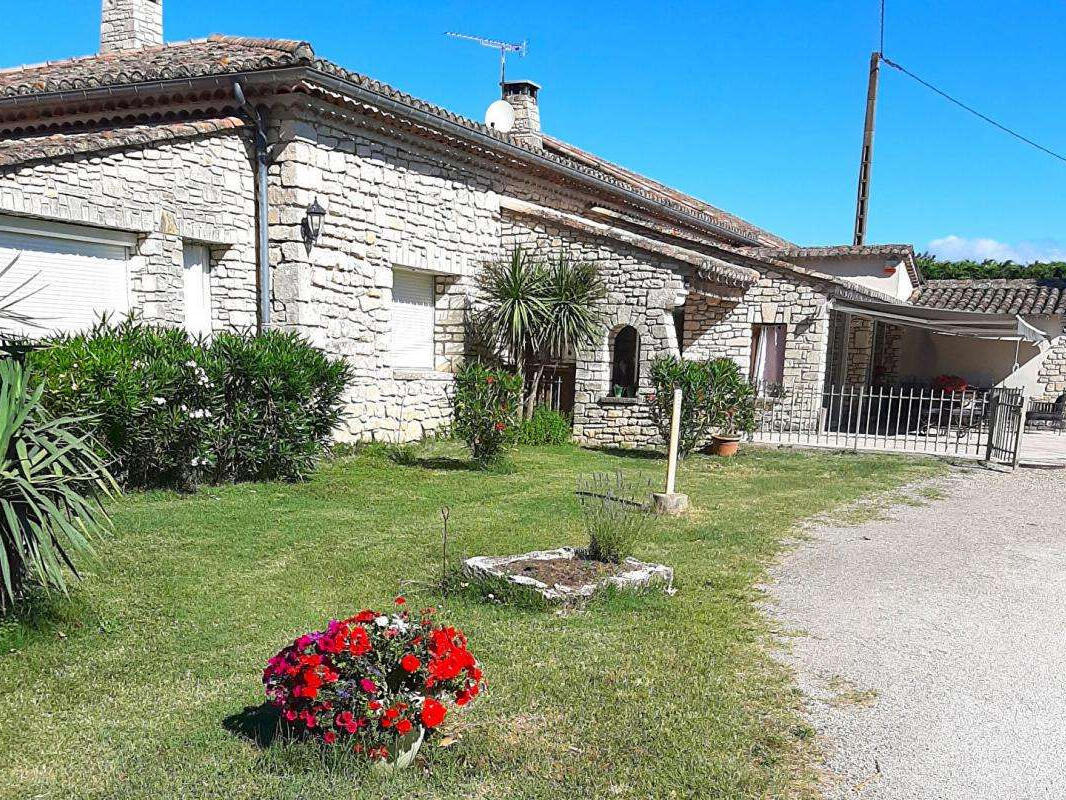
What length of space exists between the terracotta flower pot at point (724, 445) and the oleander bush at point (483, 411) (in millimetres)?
3544

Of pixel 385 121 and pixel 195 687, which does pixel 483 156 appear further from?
pixel 195 687

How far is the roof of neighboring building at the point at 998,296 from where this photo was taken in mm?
18312

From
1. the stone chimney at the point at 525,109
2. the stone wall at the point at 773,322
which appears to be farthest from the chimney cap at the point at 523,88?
the stone wall at the point at 773,322

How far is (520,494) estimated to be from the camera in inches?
338

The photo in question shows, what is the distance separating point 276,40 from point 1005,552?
1051cm

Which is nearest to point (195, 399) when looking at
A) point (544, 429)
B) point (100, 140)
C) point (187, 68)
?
point (100, 140)

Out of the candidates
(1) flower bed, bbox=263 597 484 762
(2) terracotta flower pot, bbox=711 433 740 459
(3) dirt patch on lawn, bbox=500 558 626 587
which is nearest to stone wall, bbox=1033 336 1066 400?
(2) terracotta flower pot, bbox=711 433 740 459

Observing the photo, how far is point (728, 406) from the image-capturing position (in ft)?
38.0

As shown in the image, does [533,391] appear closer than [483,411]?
No

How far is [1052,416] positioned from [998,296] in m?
4.19

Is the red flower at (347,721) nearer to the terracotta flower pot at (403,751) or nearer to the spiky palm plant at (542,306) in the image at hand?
the terracotta flower pot at (403,751)

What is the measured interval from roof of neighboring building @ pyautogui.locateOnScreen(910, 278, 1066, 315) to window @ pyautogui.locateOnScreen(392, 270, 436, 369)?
517 inches

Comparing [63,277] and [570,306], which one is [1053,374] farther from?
[63,277]

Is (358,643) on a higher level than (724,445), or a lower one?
higher
